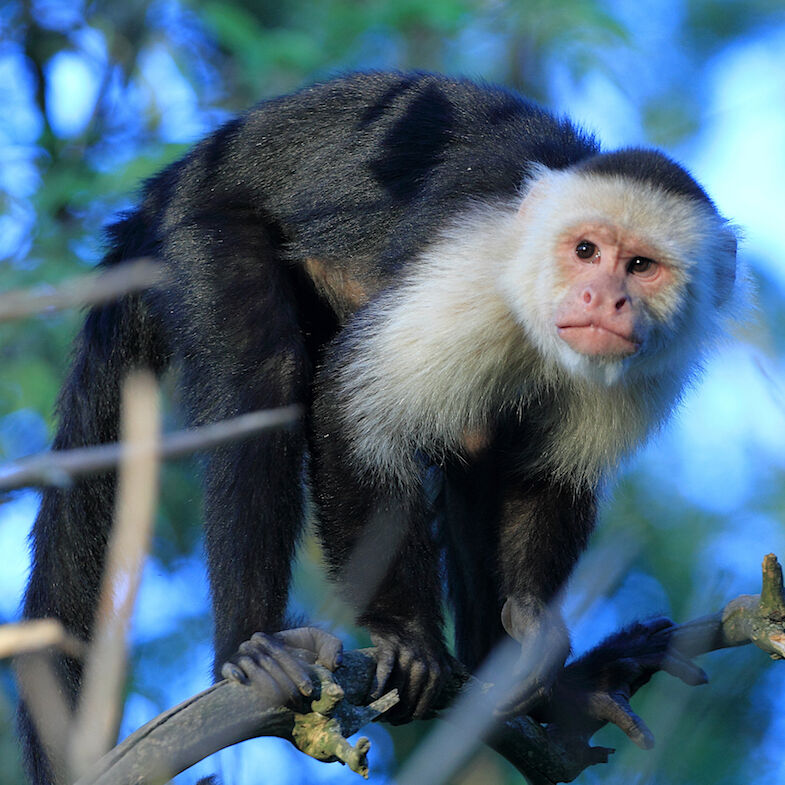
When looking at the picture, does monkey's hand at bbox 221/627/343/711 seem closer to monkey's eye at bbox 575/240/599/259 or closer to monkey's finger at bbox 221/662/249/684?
monkey's finger at bbox 221/662/249/684

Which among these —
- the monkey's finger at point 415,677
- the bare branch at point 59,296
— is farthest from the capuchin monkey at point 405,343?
the bare branch at point 59,296

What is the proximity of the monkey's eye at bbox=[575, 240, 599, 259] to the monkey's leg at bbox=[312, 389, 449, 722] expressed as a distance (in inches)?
50.8

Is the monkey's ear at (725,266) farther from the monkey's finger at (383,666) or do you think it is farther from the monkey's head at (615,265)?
the monkey's finger at (383,666)

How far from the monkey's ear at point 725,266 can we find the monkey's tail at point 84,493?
9.06 ft

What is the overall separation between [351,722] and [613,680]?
1.86 metres

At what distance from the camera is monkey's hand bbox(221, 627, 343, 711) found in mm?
3879

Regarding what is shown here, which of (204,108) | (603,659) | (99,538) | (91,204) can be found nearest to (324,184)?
(99,538)

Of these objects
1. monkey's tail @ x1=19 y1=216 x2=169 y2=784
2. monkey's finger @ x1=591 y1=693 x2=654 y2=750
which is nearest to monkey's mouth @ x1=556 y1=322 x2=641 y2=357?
Answer: monkey's finger @ x1=591 y1=693 x2=654 y2=750

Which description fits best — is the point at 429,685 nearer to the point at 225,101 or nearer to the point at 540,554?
the point at 540,554

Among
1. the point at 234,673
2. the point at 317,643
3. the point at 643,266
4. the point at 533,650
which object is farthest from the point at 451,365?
the point at 234,673

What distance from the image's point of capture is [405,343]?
16.5 feet

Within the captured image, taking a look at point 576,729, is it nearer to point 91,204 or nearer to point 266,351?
point 266,351

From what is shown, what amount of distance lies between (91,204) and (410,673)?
6.11 m

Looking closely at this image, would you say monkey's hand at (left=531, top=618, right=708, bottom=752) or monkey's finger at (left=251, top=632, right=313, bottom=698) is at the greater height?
monkey's finger at (left=251, top=632, right=313, bottom=698)
